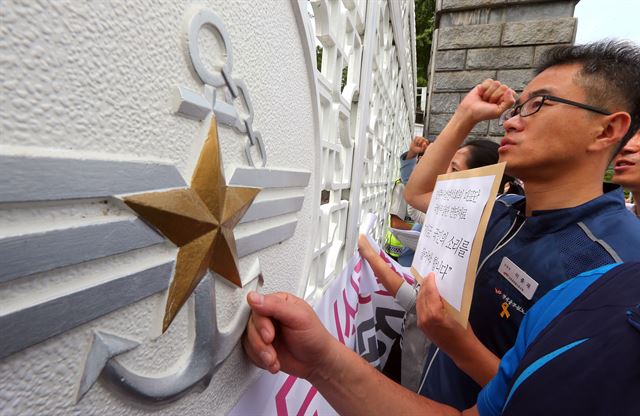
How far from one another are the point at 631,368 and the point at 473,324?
1.89 ft

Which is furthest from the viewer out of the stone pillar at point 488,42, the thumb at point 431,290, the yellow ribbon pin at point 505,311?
the stone pillar at point 488,42

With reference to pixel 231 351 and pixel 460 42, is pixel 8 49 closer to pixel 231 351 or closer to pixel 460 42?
pixel 231 351

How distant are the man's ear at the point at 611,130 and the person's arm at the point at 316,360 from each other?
2.42 ft

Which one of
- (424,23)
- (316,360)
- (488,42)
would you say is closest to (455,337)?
(316,360)

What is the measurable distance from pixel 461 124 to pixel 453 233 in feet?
2.15

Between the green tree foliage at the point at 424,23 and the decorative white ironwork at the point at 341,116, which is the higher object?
the green tree foliage at the point at 424,23

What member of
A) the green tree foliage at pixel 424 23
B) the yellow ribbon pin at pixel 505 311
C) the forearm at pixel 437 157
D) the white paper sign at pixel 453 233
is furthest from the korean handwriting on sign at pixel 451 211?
the green tree foliage at pixel 424 23

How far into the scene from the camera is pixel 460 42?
3209 mm

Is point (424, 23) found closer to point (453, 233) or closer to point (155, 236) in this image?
point (453, 233)

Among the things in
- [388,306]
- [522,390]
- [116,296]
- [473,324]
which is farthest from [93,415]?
[388,306]

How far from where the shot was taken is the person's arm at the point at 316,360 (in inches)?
19.9

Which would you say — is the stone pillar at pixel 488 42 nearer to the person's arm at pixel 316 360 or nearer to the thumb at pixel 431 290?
the thumb at pixel 431 290

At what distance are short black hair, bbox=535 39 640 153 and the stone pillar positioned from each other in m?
2.28

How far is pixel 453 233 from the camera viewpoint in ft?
2.29
